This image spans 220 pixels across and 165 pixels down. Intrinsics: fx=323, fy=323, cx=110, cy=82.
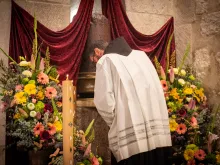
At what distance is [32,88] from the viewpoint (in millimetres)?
2936

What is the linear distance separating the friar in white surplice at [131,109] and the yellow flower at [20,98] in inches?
25.5

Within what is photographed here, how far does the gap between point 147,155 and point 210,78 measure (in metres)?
1.73

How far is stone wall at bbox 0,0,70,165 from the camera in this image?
11.5ft

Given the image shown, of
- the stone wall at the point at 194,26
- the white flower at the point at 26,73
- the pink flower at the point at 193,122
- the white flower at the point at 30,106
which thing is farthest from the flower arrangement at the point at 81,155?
the stone wall at the point at 194,26

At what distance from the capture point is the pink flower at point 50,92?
2985 millimetres

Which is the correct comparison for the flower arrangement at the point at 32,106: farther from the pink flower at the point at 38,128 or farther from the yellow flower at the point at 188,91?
the yellow flower at the point at 188,91

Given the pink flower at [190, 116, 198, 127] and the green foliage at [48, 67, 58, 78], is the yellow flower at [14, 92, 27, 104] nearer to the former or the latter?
the green foliage at [48, 67, 58, 78]

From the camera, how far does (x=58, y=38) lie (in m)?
3.71

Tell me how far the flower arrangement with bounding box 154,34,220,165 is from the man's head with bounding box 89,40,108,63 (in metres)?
0.75

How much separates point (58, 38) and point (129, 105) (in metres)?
1.37

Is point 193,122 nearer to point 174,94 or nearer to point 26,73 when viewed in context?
point 174,94

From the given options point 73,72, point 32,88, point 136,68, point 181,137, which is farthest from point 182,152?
point 32,88

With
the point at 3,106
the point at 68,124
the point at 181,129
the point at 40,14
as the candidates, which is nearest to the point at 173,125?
the point at 181,129

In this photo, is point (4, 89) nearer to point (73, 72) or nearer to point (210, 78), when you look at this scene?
point (73, 72)
